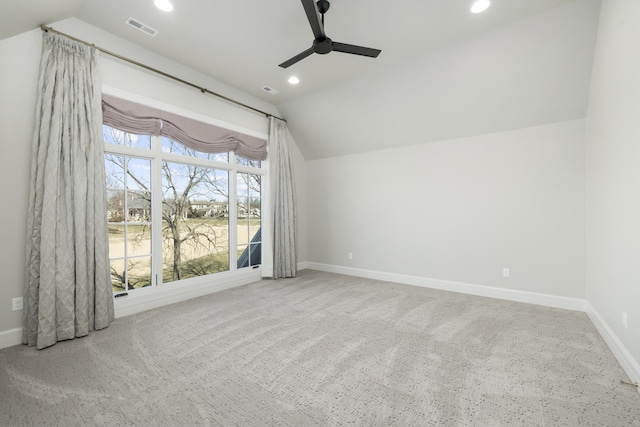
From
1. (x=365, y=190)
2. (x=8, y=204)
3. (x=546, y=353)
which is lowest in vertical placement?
(x=546, y=353)

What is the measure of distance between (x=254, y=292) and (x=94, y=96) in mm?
2874

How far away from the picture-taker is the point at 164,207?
12.0 feet

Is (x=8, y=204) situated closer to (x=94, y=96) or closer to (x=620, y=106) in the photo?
(x=94, y=96)

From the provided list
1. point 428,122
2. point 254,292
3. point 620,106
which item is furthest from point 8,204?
point 620,106

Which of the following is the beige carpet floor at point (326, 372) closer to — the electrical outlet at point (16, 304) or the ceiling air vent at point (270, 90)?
the electrical outlet at point (16, 304)

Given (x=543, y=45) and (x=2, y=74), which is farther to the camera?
(x=543, y=45)

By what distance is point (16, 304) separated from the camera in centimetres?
237

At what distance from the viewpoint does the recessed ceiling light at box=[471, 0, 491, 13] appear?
236cm

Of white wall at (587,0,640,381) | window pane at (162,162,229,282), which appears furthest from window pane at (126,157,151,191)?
white wall at (587,0,640,381)

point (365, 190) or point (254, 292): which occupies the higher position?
point (365, 190)

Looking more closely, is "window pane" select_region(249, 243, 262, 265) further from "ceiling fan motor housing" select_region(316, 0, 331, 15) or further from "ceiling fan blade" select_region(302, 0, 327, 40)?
"ceiling fan motor housing" select_region(316, 0, 331, 15)

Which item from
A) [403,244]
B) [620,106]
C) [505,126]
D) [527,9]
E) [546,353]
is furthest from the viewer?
[403,244]

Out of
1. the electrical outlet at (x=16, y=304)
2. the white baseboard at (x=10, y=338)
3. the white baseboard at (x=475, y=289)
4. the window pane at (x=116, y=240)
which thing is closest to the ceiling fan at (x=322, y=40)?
the window pane at (x=116, y=240)

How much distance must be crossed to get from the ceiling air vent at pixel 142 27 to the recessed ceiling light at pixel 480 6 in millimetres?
3073
